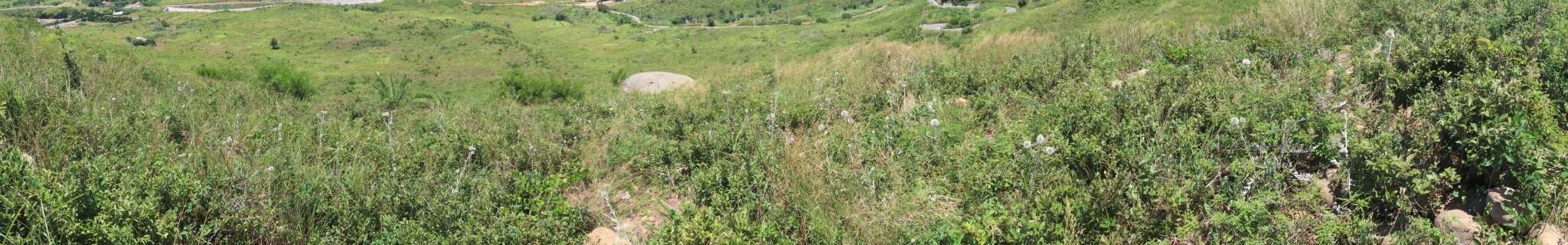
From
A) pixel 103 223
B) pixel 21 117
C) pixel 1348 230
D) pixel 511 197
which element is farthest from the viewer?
pixel 21 117

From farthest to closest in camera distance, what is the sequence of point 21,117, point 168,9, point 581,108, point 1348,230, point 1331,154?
point 168,9
point 581,108
point 21,117
point 1331,154
point 1348,230

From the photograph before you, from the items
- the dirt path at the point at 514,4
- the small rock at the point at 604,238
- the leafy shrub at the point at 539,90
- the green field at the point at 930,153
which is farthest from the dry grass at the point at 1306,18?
the dirt path at the point at 514,4

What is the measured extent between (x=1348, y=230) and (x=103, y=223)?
13.1 feet

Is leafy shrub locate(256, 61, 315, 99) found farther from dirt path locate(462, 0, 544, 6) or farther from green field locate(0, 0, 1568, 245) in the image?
dirt path locate(462, 0, 544, 6)

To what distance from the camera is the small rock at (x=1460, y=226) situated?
240 cm

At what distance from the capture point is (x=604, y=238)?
Answer: 3568mm

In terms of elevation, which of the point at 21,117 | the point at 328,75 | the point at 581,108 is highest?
the point at 21,117

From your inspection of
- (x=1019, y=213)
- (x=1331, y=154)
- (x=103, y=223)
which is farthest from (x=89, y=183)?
(x=1331, y=154)

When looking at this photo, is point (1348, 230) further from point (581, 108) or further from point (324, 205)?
point (581, 108)

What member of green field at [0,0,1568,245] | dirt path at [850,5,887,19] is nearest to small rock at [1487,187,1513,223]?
green field at [0,0,1568,245]

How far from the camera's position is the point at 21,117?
4320 mm

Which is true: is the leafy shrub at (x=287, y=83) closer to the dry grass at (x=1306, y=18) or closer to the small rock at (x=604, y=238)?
the small rock at (x=604, y=238)

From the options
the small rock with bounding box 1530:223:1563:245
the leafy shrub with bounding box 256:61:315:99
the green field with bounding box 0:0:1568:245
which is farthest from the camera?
the leafy shrub with bounding box 256:61:315:99

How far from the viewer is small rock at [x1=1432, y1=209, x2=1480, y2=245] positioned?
94.5 inches
